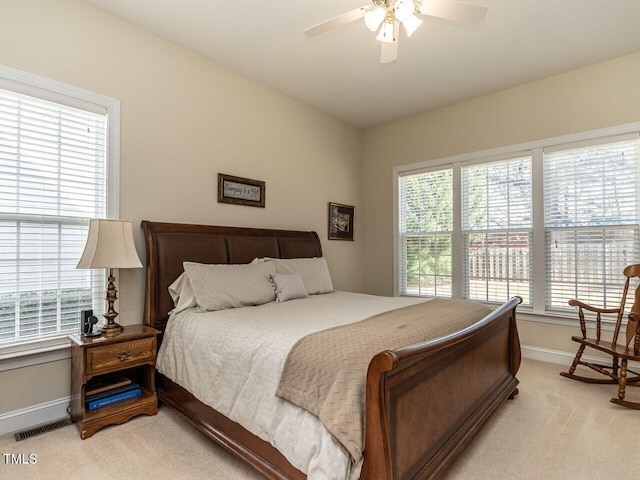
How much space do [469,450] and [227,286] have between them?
1.90m

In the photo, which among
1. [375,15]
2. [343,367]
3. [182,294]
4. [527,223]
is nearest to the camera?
[343,367]

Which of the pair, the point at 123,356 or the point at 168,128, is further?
the point at 168,128

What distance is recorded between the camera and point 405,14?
185cm

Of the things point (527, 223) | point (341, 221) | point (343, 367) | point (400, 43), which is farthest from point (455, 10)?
point (341, 221)

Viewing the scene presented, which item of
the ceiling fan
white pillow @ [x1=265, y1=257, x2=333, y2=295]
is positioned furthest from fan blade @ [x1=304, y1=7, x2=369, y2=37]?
white pillow @ [x1=265, y1=257, x2=333, y2=295]

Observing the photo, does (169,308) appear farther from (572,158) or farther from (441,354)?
(572,158)

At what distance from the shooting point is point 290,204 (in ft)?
13.3

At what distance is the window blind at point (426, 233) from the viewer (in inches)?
169

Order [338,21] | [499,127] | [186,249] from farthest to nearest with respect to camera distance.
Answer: [499,127] < [186,249] < [338,21]

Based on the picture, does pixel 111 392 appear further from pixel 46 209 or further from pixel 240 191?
pixel 240 191

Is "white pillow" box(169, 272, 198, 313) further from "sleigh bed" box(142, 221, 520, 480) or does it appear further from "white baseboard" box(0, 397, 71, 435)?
"white baseboard" box(0, 397, 71, 435)

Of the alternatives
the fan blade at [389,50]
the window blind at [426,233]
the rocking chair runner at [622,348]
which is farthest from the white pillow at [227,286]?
the rocking chair runner at [622,348]

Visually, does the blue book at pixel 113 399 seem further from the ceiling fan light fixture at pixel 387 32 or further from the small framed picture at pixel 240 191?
the ceiling fan light fixture at pixel 387 32

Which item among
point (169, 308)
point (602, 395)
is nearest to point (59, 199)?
point (169, 308)
